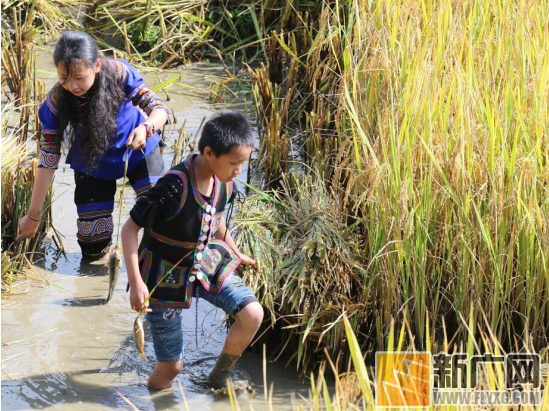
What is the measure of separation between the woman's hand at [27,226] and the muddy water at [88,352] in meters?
0.24

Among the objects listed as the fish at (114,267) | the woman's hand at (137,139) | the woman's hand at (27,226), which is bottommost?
the fish at (114,267)

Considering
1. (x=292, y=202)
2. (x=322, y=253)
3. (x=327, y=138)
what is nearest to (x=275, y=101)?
→ (x=327, y=138)

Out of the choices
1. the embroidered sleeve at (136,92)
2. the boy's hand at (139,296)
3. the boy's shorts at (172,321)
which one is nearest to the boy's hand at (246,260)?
the boy's shorts at (172,321)

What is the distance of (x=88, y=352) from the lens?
9.98 feet

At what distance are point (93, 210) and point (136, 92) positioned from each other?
0.62m

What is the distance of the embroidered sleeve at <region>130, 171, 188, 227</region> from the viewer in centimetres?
255

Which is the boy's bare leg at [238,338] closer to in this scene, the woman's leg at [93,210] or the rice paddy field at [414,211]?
the rice paddy field at [414,211]

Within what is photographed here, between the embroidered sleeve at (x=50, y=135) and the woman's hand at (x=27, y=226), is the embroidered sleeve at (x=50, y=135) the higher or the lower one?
the higher one

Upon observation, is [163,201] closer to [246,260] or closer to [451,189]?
[246,260]

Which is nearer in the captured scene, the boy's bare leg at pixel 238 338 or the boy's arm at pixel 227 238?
the boy's bare leg at pixel 238 338

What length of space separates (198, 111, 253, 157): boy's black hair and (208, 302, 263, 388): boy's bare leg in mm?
558

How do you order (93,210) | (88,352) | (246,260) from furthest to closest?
1. (93,210)
2. (88,352)
3. (246,260)

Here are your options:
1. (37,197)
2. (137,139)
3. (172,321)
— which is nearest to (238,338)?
(172,321)

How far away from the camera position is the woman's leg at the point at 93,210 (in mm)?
3648
